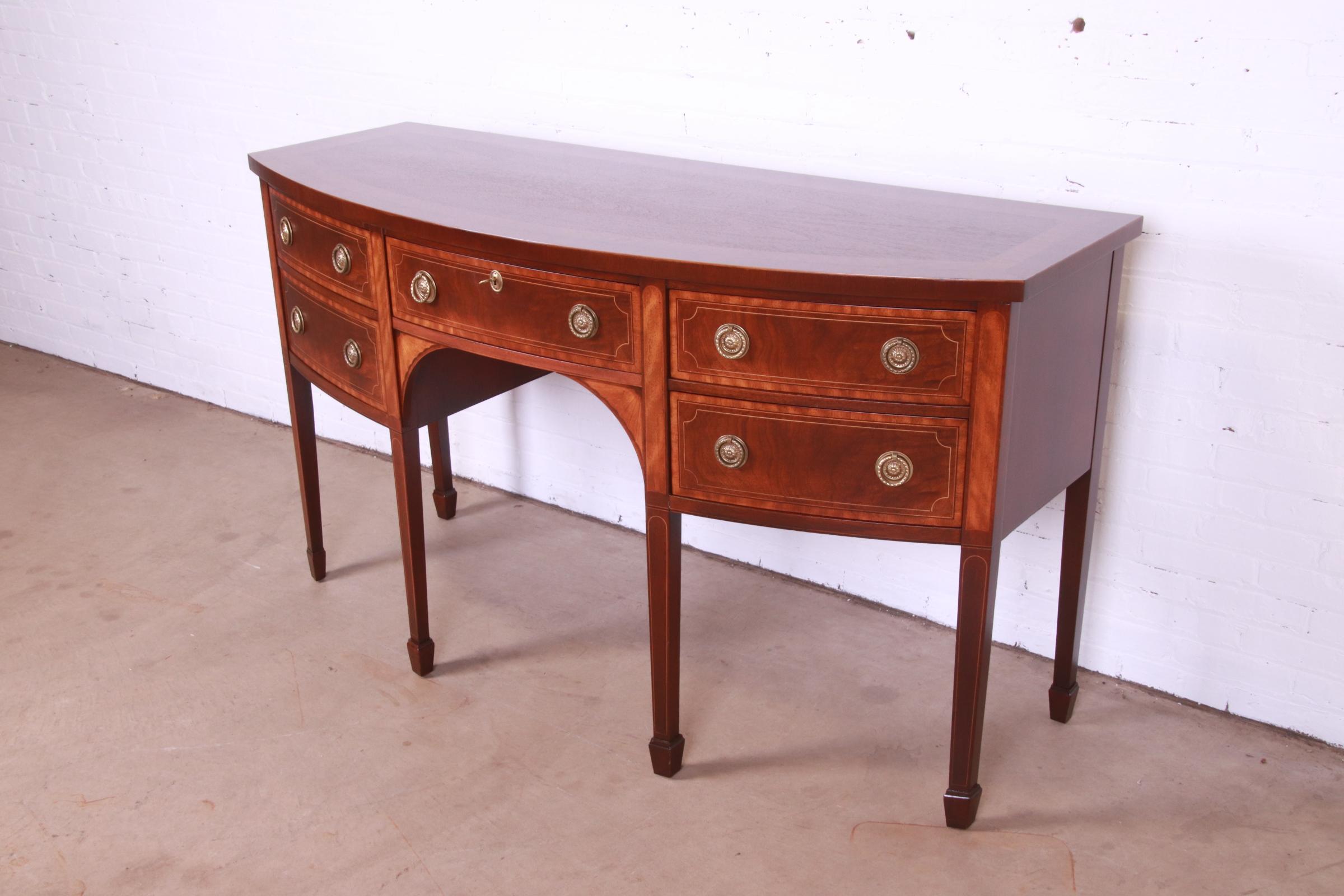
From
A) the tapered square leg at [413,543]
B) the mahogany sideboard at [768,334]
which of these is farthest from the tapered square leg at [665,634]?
the tapered square leg at [413,543]

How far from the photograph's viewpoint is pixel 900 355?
5.59 ft

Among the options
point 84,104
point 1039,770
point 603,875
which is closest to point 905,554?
point 1039,770

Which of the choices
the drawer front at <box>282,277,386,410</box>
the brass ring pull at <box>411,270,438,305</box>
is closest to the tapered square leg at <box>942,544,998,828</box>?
the brass ring pull at <box>411,270,438,305</box>

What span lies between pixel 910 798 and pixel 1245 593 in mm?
707

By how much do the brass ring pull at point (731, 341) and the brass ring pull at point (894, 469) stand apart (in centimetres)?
25

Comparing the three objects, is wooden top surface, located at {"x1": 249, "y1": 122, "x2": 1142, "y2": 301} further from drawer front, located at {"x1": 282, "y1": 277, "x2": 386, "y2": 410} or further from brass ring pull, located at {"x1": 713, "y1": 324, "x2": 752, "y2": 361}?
drawer front, located at {"x1": 282, "y1": 277, "x2": 386, "y2": 410}

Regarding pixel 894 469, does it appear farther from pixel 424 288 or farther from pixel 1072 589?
pixel 424 288

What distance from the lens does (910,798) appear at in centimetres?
209

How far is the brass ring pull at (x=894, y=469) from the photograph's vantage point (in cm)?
177

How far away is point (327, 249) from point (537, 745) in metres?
0.96

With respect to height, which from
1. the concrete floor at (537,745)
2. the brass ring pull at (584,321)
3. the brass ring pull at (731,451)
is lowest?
the concrete floor at (537,745)

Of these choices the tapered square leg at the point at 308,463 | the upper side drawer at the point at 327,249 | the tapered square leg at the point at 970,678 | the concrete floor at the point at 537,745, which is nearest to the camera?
the tapered square leg at the point at 970,678

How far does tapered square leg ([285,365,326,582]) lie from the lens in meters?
2.64

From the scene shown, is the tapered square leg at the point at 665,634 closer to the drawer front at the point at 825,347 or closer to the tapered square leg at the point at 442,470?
the drawer front at the point at 825,347
